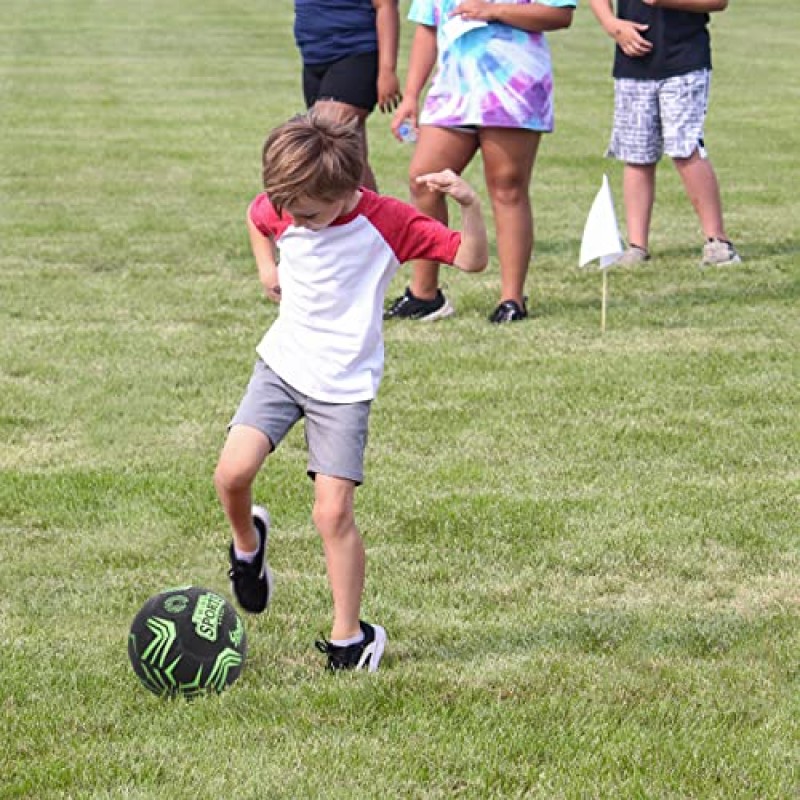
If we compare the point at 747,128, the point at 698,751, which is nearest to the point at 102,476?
the point at 698,751

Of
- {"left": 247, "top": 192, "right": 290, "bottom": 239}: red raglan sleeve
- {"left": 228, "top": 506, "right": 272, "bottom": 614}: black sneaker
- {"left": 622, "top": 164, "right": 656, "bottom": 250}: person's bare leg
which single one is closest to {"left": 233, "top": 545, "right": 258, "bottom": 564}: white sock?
{"left": 228, "top": 506, "right": 272, "bottom": 614}: black sneaker

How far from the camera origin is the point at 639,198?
422 inches

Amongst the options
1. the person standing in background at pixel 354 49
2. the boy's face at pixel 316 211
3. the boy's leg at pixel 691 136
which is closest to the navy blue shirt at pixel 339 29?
the person standing in background at pixel 354 49

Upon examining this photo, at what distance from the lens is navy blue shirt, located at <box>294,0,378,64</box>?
929cm

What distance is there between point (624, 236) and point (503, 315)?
2937 millimetres

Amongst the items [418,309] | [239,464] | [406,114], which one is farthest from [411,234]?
[418,309]

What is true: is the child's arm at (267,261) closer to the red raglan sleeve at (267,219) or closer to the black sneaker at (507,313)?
the red raglan sleeve at (267,219)

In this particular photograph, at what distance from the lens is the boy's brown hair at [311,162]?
4375mm

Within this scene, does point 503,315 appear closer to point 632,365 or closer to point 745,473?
point 632,365

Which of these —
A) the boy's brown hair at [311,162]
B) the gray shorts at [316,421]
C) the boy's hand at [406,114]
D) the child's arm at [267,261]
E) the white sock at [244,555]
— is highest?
the boy's brown hair at [311,162]

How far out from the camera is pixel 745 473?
254 inches

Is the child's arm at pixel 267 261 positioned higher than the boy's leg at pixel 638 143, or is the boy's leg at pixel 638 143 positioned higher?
the child's arm at pixel 267 261

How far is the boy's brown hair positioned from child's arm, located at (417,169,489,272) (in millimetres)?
201

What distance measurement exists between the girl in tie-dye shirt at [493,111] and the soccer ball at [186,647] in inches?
174
